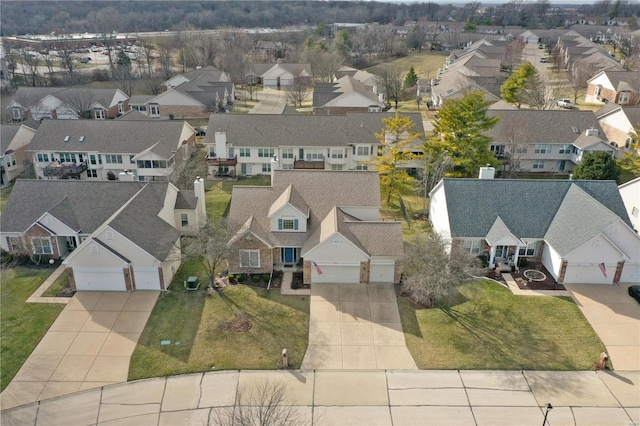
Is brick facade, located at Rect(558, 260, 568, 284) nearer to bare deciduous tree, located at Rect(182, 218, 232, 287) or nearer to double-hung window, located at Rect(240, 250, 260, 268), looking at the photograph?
double-hung window, located at Rect(240, 250, 260, 268)

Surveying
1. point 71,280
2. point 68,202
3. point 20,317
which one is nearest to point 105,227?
point 71,280

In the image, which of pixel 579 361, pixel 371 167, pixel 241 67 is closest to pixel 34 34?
pixel 241 67

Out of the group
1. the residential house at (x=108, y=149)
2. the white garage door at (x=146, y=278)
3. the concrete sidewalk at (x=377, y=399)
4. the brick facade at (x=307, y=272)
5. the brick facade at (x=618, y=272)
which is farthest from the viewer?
the residential house at (x=108, y=149)

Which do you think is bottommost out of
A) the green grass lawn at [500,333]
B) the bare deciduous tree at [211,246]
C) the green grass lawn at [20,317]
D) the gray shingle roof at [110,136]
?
the green grass lawn at [20,317]

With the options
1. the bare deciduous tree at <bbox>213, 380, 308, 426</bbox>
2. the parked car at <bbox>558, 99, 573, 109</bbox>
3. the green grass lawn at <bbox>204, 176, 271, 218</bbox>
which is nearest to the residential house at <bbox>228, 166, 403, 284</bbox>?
the green grass lawn at <bbox>204, 176, 271, 218</bbox>

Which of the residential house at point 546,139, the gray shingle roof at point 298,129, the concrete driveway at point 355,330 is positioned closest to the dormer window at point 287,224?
the concrete driveway at point 355,330

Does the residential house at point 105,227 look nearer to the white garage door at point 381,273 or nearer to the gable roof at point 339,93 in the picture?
the white garage door at point 381,273
